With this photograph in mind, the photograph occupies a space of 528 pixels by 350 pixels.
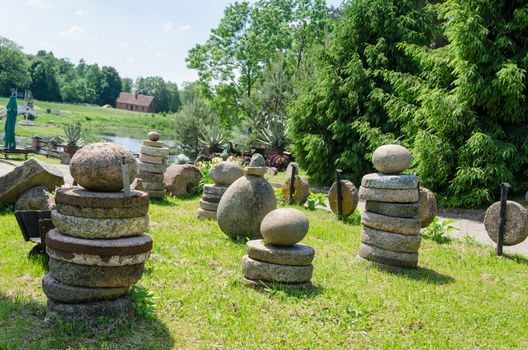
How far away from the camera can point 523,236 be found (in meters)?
8.38

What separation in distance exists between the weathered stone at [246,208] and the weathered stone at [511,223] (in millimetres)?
4162

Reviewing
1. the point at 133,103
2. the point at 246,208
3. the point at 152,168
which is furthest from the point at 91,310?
the point at 133,103

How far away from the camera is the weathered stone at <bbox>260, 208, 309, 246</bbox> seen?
227 inches

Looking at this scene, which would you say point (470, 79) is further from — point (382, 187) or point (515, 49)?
point (382, 187)

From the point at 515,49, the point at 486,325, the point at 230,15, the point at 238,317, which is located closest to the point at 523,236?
the point at 486,325

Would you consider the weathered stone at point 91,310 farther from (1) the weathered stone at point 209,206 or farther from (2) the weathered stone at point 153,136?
(2) the weathered stone at point 153,136

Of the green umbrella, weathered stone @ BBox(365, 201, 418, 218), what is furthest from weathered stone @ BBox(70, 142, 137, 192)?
the green umbrella

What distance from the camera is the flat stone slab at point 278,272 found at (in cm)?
571

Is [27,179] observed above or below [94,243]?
below

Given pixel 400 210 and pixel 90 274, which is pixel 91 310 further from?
pixel 400 210

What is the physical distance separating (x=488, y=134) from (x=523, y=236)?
563cm

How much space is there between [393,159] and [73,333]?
16.2 ft

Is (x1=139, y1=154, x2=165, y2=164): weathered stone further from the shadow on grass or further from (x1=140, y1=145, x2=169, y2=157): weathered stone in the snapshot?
the shadow on grass

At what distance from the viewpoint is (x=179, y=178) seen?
43.3 feet
